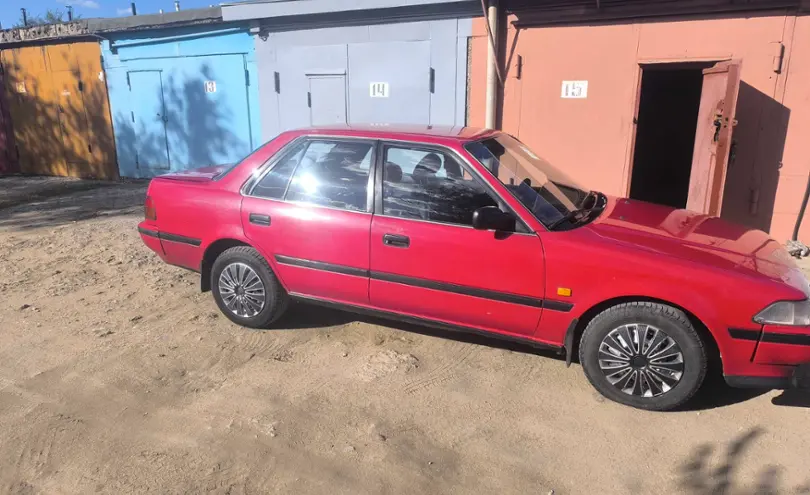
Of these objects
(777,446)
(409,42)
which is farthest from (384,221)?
(409,42)

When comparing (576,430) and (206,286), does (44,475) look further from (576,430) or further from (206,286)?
(576,430)

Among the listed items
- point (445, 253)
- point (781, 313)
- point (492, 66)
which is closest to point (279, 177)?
point (445, 253)

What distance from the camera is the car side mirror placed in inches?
137

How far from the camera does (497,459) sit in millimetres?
3002

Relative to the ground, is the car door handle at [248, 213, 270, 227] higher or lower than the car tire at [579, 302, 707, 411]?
higher

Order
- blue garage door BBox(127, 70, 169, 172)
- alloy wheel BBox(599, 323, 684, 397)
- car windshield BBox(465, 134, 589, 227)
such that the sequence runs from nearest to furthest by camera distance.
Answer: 1. alloy wheel BBox(599, 323, 684, 397)
2. car windshield BBox(465, 134, 589, 227)
3. blue garage door BBox(127, 70, 169, 172)

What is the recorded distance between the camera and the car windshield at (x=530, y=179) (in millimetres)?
3701

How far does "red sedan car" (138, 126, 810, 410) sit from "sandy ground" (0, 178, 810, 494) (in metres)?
0.32

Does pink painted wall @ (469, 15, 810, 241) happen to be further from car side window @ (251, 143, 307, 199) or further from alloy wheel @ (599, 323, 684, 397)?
alloy wheel @ (599, 323, 684, 397)

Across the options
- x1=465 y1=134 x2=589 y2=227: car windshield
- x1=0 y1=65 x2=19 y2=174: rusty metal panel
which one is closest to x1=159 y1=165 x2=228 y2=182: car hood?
x1=465 y1=134 x2=589 y2=227: car windshield

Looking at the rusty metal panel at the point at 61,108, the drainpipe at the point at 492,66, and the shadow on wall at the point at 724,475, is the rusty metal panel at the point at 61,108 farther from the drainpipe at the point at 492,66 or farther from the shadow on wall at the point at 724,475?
the shadow on wall at the point at 724,475

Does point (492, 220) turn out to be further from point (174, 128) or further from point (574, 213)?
point (174, 128)

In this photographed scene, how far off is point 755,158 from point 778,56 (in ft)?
3.73

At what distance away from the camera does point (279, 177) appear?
4305 millimetres
